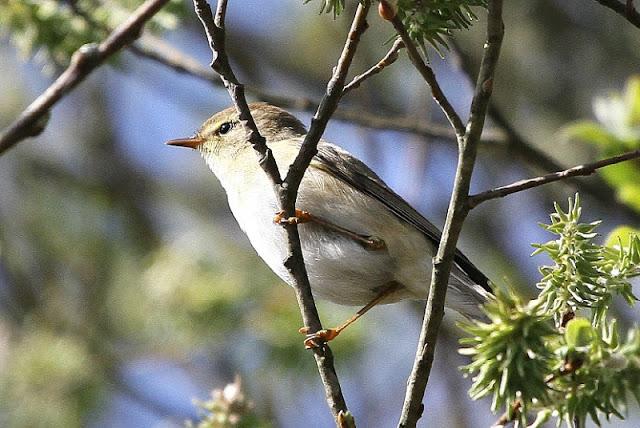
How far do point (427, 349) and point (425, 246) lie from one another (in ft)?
5.43

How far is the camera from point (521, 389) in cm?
165

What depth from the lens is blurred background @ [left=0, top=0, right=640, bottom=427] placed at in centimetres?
558

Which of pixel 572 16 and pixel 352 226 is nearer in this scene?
pixel 352 226

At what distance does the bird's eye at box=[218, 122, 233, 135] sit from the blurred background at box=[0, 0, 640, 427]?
186 millimetres

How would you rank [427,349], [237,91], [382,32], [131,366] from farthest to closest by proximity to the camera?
[382,32], [131,366], [237,91], [427,349]

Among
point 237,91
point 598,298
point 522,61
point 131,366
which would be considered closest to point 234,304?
point 131,366

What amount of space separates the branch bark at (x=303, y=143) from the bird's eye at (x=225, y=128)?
85.2 inches

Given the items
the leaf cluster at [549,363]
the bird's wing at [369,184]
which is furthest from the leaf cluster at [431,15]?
the bird's wing at [369,184]

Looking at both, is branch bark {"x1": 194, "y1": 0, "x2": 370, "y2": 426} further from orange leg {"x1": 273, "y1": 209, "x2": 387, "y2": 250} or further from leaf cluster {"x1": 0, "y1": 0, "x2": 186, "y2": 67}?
leaf cluster {"x1": 0, "y1": 0, "x2": 186, "y2": 67}

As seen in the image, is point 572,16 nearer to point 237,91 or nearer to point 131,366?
point 131,366

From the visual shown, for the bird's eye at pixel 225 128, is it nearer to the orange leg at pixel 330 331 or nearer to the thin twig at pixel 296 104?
the thin twig at pixel 296 104

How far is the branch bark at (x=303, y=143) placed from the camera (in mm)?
2088

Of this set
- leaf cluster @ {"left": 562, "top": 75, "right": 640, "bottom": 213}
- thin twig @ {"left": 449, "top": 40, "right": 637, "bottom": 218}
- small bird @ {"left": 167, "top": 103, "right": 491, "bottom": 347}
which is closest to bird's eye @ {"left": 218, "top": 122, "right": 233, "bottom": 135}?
small bird @ {"left": 167, "top": 103, "right": 491, "bottom": 347}

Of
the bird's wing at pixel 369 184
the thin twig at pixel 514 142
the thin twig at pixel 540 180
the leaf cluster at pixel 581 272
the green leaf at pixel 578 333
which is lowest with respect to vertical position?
the green leaf at pixel 578 333
